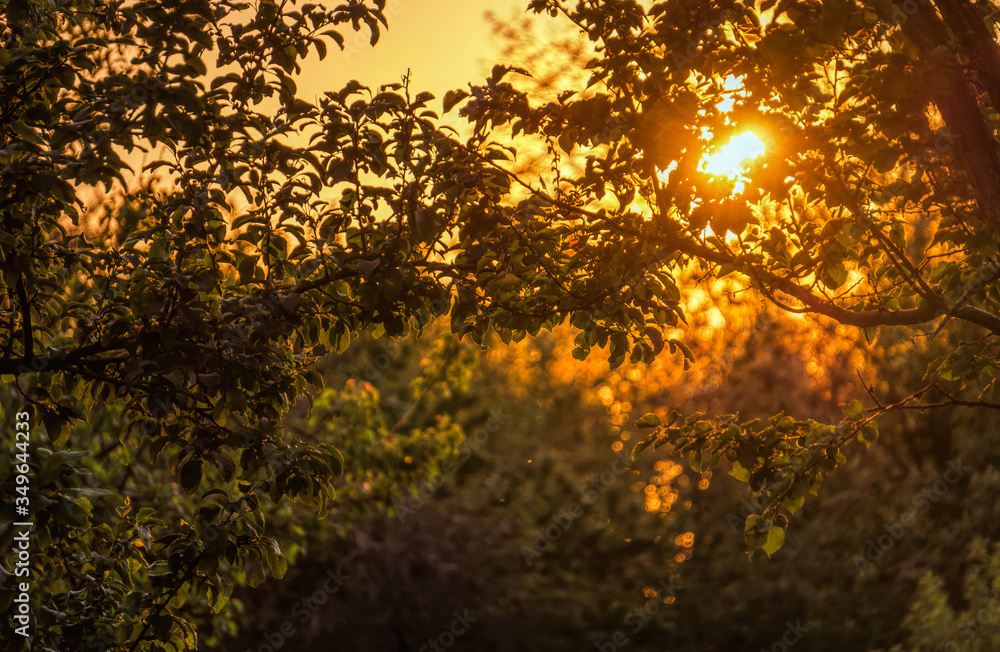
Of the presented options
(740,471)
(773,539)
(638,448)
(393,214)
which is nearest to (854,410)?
(740,471)

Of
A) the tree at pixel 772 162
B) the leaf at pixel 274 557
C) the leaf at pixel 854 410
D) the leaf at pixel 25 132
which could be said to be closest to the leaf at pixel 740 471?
the tree at pixel 772 162

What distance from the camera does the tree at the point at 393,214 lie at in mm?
2904

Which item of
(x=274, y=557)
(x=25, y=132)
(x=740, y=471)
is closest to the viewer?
(x=25, y=132)

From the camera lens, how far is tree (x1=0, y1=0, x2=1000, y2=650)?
9.53ft

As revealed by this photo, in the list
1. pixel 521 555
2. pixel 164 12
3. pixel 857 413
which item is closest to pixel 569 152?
pixel 164 12

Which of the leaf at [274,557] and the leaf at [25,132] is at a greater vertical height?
the leaf at [25,132]

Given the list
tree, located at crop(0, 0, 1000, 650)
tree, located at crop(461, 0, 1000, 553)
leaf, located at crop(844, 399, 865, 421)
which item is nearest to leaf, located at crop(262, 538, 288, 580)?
tree, located at crop(0, 0, 1000, 650)

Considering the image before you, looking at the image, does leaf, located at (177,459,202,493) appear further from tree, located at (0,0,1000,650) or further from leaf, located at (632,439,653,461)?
leaf, located at (632,439,653,461)

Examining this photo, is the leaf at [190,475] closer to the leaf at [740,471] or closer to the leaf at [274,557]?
the leaf at [274,557]

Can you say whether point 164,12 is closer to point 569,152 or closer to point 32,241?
point 32,241

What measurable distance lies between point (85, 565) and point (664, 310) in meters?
3.11

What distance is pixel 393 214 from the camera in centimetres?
331

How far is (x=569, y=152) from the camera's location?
344 cm

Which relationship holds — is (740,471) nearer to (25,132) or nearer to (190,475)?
(190,475)
